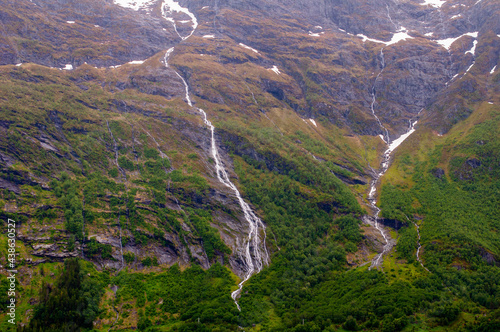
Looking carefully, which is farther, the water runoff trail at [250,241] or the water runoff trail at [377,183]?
the water runoff trail at [377,183]

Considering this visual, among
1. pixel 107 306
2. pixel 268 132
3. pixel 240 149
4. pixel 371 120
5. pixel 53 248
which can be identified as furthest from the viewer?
pixel 371 120

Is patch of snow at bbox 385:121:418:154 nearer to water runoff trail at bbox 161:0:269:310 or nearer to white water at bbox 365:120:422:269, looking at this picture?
white water at bbox 365:120:422:269

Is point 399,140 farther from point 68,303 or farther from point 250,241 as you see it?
point 68,303

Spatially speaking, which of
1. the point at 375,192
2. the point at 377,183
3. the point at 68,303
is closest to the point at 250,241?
the point at 68,303

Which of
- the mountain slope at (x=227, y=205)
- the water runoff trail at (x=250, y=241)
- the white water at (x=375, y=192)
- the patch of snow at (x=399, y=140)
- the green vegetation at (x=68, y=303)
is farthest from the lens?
the patch of snow at (x=399, y=140)

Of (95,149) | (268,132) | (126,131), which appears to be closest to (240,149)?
(268,132)

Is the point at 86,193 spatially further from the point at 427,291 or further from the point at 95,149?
the point at 427,291

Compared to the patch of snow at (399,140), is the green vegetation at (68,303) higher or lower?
lower

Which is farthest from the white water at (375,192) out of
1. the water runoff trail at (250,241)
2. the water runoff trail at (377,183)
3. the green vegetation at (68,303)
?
the green vegetation at (68,303)

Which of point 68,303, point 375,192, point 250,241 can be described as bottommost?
point 250,241

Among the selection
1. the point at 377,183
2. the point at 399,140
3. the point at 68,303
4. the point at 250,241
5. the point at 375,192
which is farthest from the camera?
the point at 399,140

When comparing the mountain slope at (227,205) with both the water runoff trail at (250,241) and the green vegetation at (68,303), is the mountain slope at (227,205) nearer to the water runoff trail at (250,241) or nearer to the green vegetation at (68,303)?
the green vegetation at (68,303)
